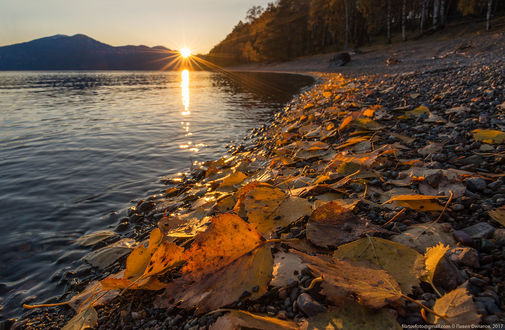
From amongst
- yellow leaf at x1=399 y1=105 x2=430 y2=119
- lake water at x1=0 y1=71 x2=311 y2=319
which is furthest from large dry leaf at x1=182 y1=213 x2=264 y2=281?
yellow leaf at x1=399 y1=105 x2=430 y2=119

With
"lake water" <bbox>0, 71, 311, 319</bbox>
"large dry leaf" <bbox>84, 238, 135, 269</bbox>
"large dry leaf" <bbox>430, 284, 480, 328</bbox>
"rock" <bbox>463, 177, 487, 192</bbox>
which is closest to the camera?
"large dry leaf" <bbox>430, 284, 480, 328</bbox>

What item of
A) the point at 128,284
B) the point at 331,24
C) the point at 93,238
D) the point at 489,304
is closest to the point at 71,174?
the point at 93,238

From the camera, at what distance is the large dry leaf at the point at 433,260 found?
96cm

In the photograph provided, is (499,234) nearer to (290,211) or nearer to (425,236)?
(425,236)

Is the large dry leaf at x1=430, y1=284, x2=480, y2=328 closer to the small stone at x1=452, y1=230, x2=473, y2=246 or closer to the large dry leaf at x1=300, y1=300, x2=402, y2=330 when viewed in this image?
the large dry leaf at x1=300, y1=300, x2=402, y2=330

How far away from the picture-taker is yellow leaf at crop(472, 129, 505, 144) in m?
2.10

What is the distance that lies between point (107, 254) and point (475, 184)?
2853mm

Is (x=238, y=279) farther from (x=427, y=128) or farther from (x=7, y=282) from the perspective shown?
(x=427, y=128)

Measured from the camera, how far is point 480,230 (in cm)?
120

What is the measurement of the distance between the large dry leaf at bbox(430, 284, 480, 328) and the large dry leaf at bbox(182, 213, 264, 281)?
2.20 feet

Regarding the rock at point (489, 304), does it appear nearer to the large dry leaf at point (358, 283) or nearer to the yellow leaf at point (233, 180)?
the large dry leaf at point (358, 283)

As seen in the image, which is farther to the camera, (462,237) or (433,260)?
(462,237)

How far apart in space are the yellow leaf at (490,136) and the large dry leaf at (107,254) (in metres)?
3.22

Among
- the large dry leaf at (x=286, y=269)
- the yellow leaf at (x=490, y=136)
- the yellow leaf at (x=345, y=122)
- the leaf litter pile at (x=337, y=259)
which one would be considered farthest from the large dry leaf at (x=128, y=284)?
the yellow leaf at (x=345, y=122)
